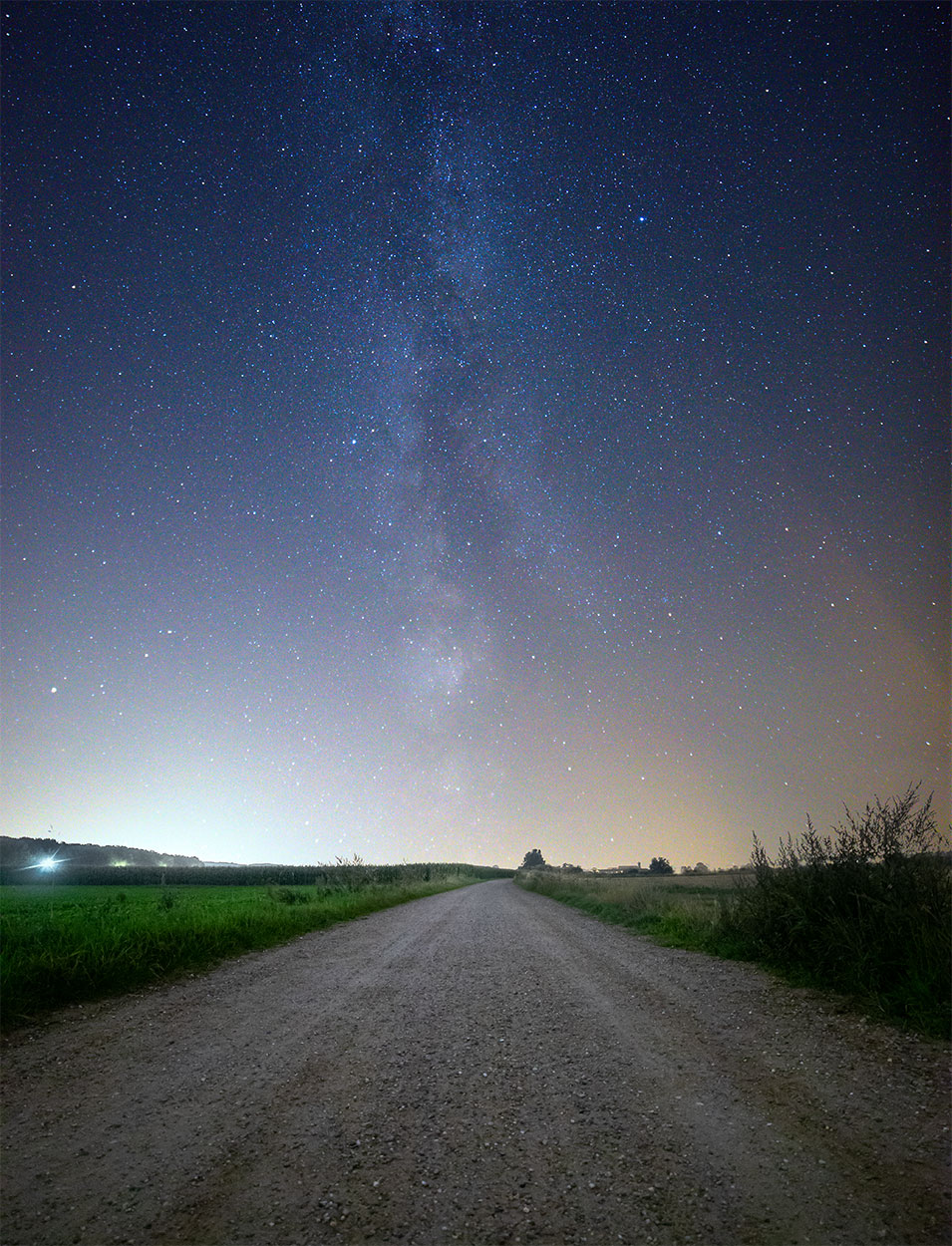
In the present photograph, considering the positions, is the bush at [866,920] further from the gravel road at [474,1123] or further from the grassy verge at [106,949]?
the grassy verge at [106,949]

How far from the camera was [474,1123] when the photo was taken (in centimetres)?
380

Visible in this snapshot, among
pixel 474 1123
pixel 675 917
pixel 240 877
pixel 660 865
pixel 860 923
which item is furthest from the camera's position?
pixel 660 865

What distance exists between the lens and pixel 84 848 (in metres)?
123

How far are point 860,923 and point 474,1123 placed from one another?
226 inches

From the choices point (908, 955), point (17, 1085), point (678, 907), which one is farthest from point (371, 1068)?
point (678, 907)

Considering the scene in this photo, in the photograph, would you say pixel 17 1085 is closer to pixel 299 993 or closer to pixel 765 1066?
pixel 299 993

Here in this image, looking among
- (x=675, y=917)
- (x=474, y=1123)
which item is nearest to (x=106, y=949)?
(x=474, y=1123)

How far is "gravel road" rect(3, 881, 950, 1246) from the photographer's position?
2867mm

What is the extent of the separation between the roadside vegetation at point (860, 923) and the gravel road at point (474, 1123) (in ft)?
1.76

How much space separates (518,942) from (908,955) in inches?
311

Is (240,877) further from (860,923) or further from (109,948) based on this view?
(860,923)

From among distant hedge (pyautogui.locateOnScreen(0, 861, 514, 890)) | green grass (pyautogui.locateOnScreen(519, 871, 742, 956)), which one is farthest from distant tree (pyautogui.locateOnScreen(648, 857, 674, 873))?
green grass (pyautogui.locateOnScreen(519, 871, 742, 956))

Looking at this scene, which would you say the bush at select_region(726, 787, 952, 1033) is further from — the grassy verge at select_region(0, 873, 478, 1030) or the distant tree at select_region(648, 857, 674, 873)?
the distant tree at select_region(648, 857, 674, 873)

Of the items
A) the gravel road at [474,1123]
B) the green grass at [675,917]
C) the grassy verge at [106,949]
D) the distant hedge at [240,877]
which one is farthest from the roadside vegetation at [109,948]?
the distant hedge at [240,877]
